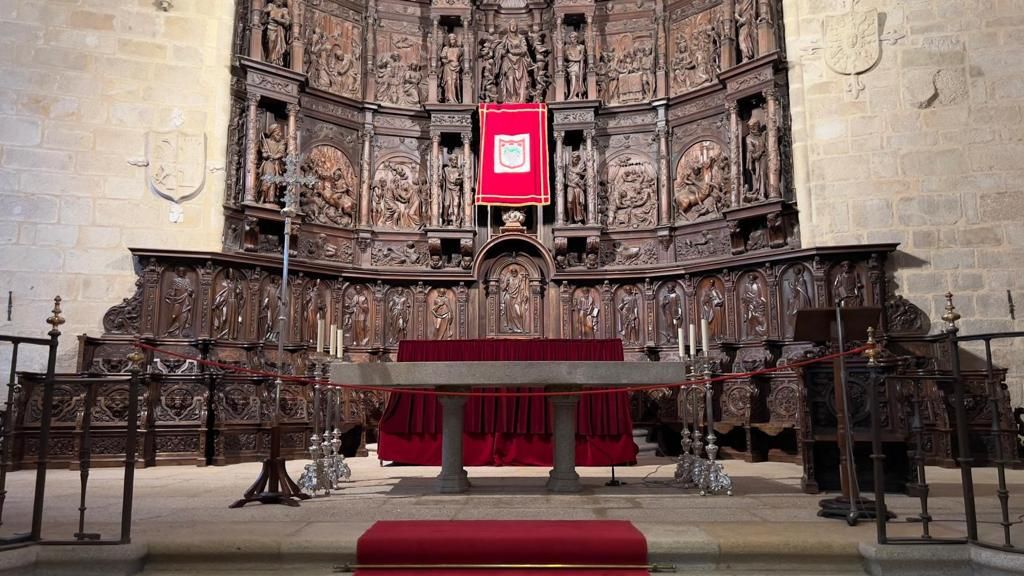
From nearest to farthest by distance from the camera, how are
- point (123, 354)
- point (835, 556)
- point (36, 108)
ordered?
point (835, 556)
point (123, 354)
point (36, 108)

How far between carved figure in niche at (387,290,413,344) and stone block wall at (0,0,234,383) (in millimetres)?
3075

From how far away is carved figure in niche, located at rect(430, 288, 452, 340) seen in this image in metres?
13.1

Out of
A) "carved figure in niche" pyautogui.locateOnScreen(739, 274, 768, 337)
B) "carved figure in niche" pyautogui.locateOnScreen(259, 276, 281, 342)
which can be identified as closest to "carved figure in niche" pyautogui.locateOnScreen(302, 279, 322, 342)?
"carved figure in niche" pyautogui.locateOnScreen(259, 276, 281, 342)

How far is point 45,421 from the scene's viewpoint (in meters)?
4.64

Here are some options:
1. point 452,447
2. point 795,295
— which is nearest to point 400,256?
point 795,295

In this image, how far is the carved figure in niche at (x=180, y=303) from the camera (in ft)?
35.1

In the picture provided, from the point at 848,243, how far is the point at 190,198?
398 inches

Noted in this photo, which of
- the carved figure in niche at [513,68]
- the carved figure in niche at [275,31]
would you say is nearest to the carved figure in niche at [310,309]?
the carved figure in niche at [275,31]

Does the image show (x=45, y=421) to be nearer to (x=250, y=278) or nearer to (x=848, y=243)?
(x=250, y=278)

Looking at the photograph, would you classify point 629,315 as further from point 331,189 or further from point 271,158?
point 271,158

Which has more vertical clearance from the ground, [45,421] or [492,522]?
[45,421]

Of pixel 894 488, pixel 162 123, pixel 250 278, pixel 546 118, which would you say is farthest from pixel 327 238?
pixel 894 488

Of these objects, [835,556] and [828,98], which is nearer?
[835,556]

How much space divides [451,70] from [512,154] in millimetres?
2079
